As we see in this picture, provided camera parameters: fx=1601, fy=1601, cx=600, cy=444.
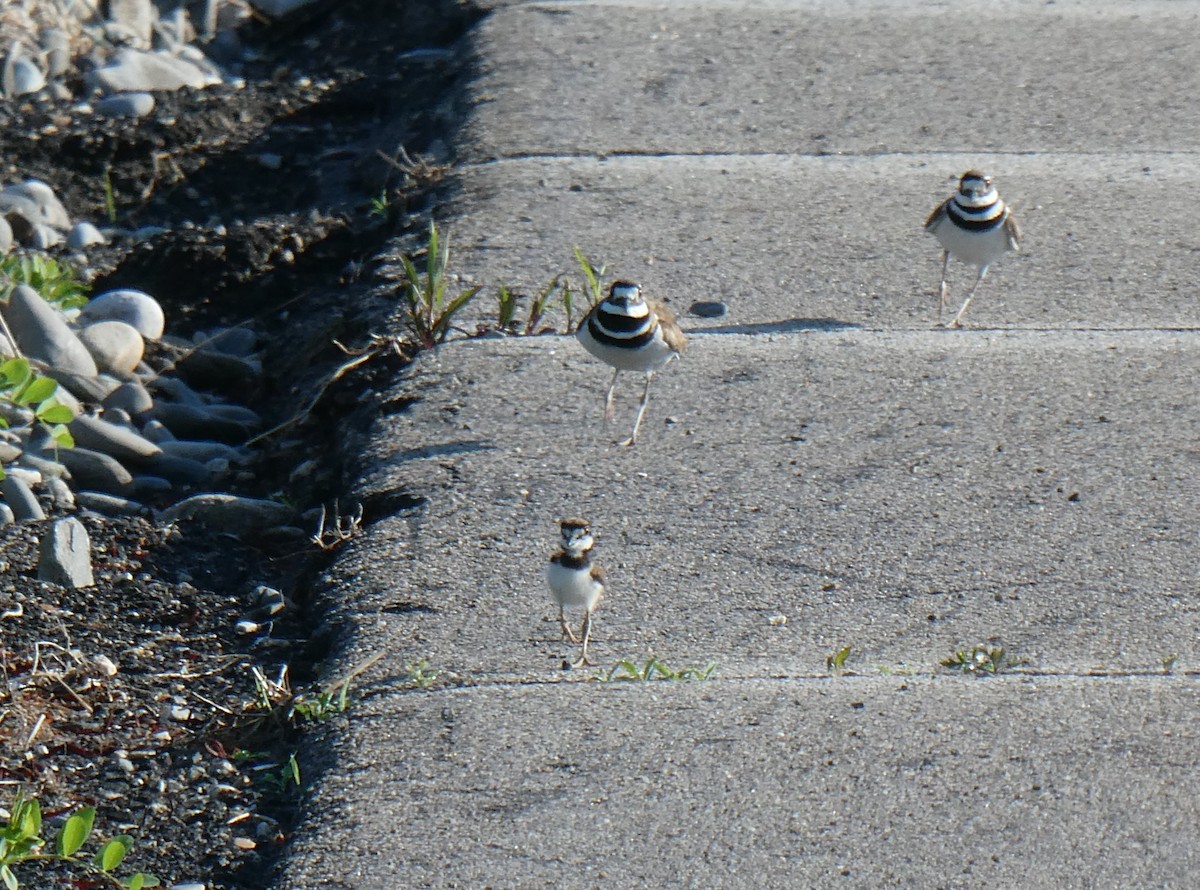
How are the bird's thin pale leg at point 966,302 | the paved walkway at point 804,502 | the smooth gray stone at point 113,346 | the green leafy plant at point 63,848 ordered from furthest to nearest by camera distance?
1. the smooth gray stone at point 113,346
2. the bird's thin pale leg at point 966,302
3. the paved walkway at point 804,502
4. the green leafy plant at point 63,848

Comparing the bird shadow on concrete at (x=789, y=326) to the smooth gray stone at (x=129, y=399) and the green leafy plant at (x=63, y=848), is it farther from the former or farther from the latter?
the green leafy plant at (x=63, y=848)

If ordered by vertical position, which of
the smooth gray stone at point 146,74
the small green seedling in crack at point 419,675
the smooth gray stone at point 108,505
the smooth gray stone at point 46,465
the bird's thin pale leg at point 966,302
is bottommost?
the smooth gray stone at point 146,74

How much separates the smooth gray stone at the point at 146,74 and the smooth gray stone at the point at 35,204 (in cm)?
112

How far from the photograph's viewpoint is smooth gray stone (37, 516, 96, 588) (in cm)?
451

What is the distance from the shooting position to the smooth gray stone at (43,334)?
5.86 m

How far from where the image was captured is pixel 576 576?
3910 mm

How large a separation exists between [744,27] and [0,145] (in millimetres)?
3684

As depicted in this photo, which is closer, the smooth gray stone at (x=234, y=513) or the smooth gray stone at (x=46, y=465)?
the smooth gray stone at (x=234, y=513)

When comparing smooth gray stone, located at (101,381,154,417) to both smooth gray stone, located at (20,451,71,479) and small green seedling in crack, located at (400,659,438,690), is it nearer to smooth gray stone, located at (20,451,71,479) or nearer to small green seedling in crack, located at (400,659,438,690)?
smooth gray stone, located at (20,451,71,479)

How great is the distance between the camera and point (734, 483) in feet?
15.7

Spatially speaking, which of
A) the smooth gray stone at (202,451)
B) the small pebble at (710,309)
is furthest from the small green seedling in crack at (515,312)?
the smooth gray stone at (202,451)

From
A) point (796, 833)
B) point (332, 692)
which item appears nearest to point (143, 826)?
point (332, 692)

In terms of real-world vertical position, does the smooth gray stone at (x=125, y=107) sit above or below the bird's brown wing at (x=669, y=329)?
below

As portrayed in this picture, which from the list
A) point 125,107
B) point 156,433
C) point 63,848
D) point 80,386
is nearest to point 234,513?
point 156,433
